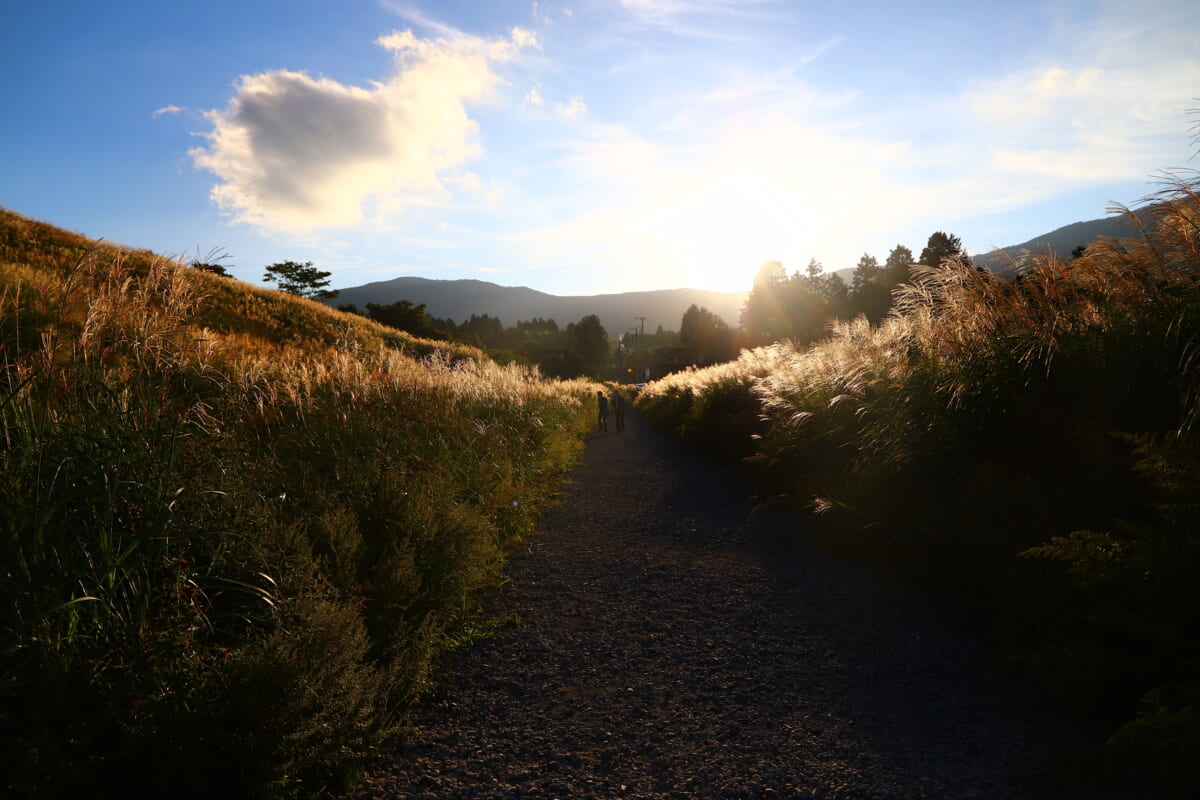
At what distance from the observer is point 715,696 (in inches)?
130

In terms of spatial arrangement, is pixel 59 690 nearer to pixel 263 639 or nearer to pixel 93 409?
pixel 263 639

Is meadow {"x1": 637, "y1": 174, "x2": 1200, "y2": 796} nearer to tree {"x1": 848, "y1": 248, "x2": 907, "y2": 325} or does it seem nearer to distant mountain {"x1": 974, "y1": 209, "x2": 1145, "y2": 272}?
distant mountain {"x1": 974, "y1": 209, "x2": 1145, "y2": 272}

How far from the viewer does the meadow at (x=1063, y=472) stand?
2480 millimetres

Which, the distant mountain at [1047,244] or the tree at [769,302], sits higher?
the tree at [769,302]

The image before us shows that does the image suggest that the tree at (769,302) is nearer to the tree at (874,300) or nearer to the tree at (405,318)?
the tree at (874,300)

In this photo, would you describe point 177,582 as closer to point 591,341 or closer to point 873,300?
point 873,300

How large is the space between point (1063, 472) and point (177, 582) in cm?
504

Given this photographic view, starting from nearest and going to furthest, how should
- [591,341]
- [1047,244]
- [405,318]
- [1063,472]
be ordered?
1. [1063,472]
2. [1047,244]
3. [405,318]
4. [591,341]

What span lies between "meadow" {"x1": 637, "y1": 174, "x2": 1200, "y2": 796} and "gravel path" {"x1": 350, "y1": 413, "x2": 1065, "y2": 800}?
1.43 ft

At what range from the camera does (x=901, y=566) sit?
491cm

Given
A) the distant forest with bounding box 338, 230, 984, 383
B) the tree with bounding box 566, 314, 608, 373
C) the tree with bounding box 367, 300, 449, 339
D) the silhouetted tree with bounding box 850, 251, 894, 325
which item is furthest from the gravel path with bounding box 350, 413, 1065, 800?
the tree with bounding box 566, 314, 608, 373

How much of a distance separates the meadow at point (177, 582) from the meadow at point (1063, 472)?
10.9 feet

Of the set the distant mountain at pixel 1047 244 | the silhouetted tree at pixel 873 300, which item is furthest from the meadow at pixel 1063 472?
the silhouetted tree at pixel 873 300

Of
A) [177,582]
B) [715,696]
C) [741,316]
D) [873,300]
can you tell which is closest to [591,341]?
[741,316]
